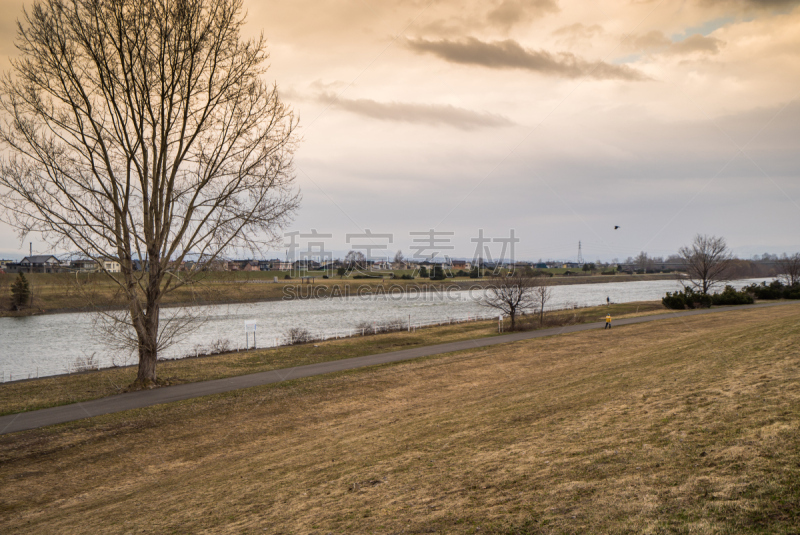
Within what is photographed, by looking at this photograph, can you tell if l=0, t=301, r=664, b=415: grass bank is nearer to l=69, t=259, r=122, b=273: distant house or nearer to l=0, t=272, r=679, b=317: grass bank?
l=0, t=272, r=679, b=317: grass bank

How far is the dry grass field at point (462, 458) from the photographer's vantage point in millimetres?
5262

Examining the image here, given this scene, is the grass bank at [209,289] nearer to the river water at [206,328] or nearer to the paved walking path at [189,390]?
the river water at [206,328]

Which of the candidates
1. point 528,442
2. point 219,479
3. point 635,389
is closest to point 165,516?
point 219,479

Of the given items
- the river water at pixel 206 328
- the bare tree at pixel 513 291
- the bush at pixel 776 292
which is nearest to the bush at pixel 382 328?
the river water at pixel 206 328

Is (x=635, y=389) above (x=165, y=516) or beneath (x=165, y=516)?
above

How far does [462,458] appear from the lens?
8.12m

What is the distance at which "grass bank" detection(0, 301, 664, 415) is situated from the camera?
17.8 m

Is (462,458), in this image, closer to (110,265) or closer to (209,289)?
(209,289)

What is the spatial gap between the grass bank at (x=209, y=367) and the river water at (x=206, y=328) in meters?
2.32

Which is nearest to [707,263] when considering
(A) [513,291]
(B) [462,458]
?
(A) [513,291]

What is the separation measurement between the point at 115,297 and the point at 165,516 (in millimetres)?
13172

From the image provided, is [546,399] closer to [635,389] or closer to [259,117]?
[635,389]

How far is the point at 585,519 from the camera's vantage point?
195 inches

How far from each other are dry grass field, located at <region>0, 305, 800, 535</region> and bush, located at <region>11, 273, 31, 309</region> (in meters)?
57.4
